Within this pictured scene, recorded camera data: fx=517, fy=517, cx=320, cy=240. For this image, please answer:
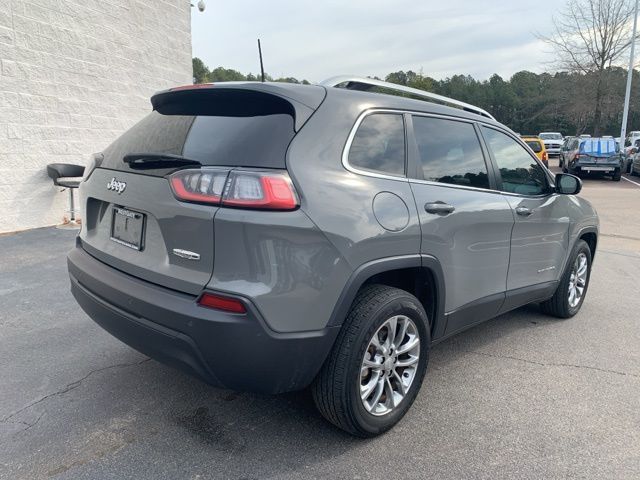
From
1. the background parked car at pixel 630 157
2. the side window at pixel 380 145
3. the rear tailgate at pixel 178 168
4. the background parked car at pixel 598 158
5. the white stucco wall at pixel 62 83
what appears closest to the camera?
the rear tailgate at pixel 178 168

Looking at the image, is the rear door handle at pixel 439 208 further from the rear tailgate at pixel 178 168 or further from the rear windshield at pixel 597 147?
the rear windshield at pixel 597 147

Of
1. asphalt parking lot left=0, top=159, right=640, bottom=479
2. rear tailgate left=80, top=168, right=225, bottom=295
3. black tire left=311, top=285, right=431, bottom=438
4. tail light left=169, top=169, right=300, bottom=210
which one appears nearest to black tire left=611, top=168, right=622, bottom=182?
asphalt parking lot left=0, top=159, right=640, bottom=479

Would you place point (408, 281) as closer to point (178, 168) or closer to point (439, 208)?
point (439, 208)

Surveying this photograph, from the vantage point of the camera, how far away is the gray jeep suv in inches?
88.6

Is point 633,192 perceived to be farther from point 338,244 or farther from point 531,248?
point 338,244

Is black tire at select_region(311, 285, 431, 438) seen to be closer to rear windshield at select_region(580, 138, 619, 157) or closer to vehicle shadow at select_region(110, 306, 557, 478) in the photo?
vehicle shadow at select_region(110, 306, 557, 478)

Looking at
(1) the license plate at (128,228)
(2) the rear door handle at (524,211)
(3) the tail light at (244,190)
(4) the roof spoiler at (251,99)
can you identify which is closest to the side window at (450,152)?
(2) the rear door handle at (524,211)

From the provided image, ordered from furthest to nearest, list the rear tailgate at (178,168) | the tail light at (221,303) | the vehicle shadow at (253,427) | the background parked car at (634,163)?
the background parked car at (634,163)
the vehicle shadow at (253,427)
the rear tailgate at (178,168)
the tail light at (221,303)

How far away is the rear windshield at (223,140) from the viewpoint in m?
2.36

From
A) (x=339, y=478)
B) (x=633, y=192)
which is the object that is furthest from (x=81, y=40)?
(x=633, y=192)

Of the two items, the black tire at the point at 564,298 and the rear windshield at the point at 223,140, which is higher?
the rear windshield at the point at 223,140

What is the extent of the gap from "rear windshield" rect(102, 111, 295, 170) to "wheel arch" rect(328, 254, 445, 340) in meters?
0.67

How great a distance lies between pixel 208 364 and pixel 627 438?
2.32 meters

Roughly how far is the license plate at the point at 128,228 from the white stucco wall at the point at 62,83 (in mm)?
5631
